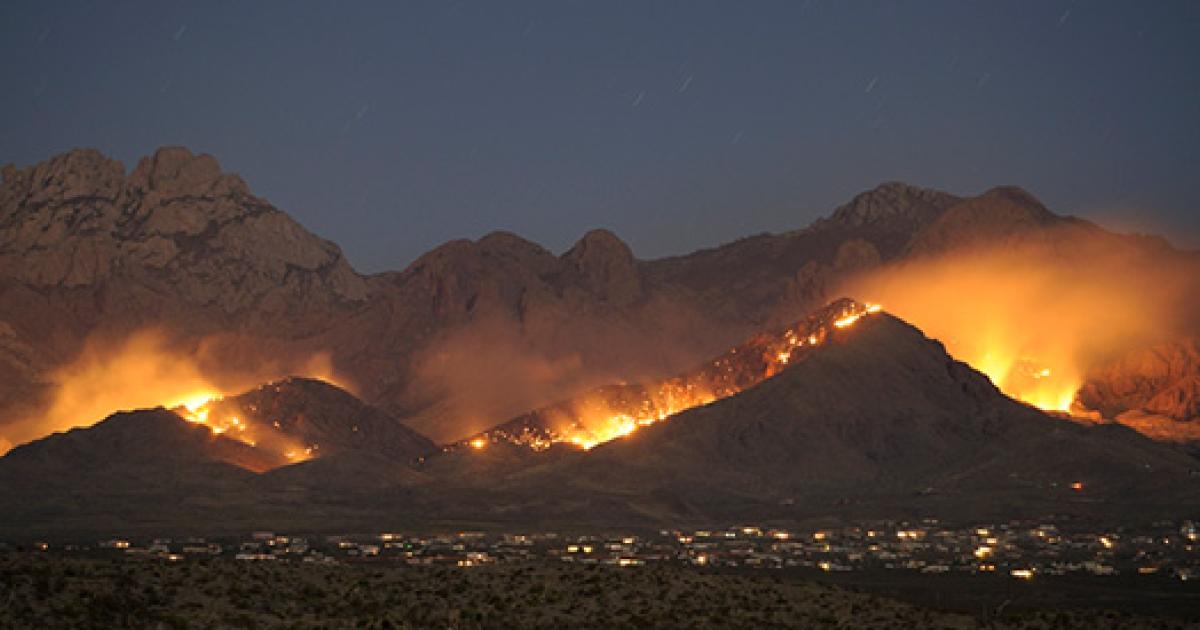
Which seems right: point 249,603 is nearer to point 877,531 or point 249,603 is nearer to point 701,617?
point 701,617

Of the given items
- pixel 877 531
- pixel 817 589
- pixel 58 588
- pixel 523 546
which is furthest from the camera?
pixel 877 531

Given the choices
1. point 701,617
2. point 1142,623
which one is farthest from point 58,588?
point 1142,623

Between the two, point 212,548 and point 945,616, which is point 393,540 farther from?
point 945,616

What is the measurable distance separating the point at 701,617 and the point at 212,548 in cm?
10030

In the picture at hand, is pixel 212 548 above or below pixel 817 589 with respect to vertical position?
above

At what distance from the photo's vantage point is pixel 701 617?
7162cm

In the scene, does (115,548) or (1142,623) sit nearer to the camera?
(1142,623)

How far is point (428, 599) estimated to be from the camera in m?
70.5

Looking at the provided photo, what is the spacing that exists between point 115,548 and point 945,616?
356 ft

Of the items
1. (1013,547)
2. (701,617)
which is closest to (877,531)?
(1013,547)

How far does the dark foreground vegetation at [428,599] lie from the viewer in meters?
57.2

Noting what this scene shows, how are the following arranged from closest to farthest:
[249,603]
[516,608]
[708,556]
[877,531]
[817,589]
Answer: [249,603] → [516,608] → [817,589] → [708,556] → [877,531]

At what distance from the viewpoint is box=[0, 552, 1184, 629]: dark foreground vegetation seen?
188 ft

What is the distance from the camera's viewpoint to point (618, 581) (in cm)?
7919
